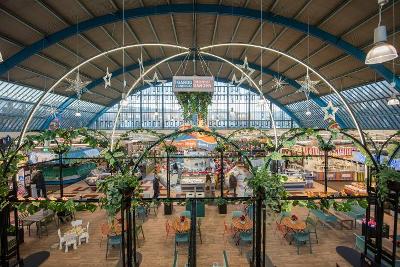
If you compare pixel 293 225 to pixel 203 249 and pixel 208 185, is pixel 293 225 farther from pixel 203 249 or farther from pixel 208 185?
pixel 208 185

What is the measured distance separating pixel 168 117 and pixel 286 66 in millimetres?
14690

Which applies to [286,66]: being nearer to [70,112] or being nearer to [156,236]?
[156,236]

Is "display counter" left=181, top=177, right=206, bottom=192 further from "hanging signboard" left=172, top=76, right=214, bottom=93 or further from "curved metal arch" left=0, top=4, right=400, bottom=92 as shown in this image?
"curved metal arch" left=0, top=4, right=400, bottom=92

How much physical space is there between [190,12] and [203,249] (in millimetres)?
10436

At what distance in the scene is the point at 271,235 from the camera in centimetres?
847

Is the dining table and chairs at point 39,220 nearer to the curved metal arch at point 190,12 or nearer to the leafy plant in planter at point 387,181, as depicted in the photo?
the curved metal arch at point 190,12

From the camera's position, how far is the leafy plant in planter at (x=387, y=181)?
13.5 feet

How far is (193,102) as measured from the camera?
357 inches

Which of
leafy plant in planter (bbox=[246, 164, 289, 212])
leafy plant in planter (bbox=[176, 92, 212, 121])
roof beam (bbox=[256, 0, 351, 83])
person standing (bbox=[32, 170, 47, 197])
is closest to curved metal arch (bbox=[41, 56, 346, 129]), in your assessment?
roof beam (bbox=[256, 0, 351, 83])

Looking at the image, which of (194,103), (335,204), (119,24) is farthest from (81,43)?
(335,204)

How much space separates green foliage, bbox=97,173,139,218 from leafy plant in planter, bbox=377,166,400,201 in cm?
385

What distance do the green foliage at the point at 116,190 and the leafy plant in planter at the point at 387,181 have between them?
12.6 feet

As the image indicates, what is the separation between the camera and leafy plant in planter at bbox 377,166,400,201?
4119 millimetres

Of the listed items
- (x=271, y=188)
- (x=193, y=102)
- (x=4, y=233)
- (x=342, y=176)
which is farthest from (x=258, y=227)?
(x=342, y=176)
